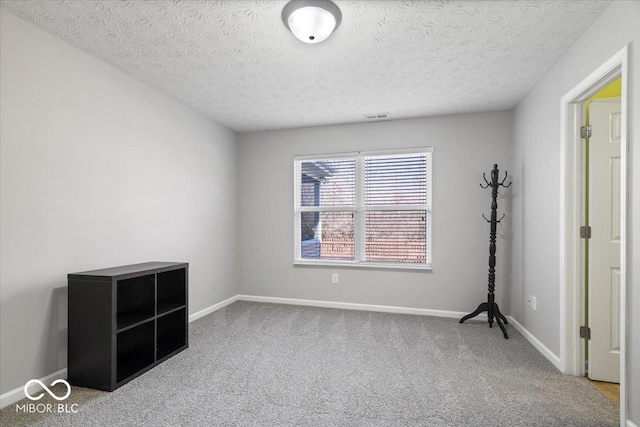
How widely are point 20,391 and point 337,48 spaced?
3.15 metres

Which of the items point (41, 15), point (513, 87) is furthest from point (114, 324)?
point (513, 87)

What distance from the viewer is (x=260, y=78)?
303cm

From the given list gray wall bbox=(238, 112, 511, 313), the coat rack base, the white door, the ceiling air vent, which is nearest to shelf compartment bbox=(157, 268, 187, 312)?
gray wall bbox=(238, 112, 511, 313)

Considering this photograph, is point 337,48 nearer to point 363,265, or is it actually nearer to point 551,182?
point 551,182

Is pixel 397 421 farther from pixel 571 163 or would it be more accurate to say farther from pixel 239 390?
pixel 571 163

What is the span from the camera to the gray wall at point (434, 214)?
3.93m

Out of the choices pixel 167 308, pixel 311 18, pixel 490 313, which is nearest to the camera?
pixel 311 18

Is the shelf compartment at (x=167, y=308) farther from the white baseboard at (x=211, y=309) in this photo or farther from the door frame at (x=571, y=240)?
the door frame at (x=571, y=240)

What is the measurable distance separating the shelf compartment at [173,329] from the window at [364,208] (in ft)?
6.10

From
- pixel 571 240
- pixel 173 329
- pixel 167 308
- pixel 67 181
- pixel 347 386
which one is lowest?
pixel 347 386

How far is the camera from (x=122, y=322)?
246 centimetres

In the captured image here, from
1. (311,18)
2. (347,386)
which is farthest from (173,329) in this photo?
(311,18)

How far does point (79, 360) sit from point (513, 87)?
4.28 metres

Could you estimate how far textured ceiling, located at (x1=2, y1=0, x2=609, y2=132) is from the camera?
6.70 ft
